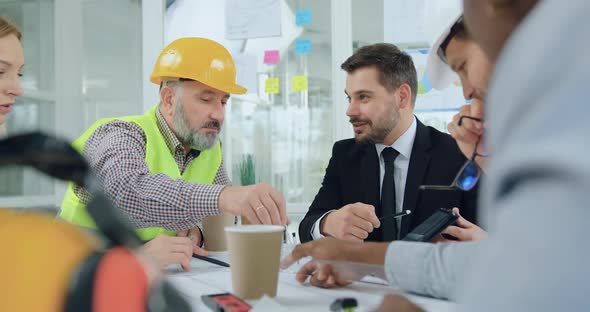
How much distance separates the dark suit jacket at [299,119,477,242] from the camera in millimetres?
1865

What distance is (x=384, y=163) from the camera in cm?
201

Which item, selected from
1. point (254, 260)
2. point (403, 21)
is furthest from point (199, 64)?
point (403, 21)

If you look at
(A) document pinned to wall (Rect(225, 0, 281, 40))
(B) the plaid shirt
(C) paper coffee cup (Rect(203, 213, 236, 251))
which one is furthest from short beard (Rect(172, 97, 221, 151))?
(A) document pinned to wall (Rect(225, 0, 281, 40))

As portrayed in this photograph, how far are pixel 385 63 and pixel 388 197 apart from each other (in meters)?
0.66

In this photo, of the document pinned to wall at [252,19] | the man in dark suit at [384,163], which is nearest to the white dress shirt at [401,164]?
the man in dark suit at [384,163]

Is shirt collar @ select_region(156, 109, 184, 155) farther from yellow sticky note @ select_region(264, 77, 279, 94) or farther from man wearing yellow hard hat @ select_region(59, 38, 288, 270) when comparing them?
yellow sticky note @ select_region(264, 77, 279, 94)

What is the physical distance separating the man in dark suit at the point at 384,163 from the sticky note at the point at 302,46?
688 millimetres

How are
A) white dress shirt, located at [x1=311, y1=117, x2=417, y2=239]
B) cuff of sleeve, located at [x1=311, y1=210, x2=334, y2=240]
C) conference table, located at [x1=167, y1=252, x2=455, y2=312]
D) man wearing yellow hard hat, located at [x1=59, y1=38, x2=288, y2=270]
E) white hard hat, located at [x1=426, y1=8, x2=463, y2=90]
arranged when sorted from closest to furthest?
1. conference table, located at [x1=167, y1=252, x2=455, y2=312]
2. white hard hat, located at [x1=426, y1=8, x2=463, y2=90]
3. man wearing yellow hard hat, located at [x1=59, y1=38, x2=288, y2=270]
4. cuff of sleeve, located at [x1=311, y1=210, x2=334, y2=240]
5. white dress shirt, located at [x1=311, y1=117, x2=417, y2=239]

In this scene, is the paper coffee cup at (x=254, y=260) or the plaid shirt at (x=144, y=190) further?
the plaid shirt at (x=144, y=190)

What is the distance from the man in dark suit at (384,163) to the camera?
1849 mm

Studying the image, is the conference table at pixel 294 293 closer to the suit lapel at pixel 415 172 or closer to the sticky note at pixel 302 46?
the suit lapel at pixel 415 172

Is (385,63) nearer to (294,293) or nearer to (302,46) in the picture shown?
(302,46)

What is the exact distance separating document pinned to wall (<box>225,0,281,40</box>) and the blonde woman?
141 centimetres

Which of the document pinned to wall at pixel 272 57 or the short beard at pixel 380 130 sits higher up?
the document pinned to wall at pixel 272 57
